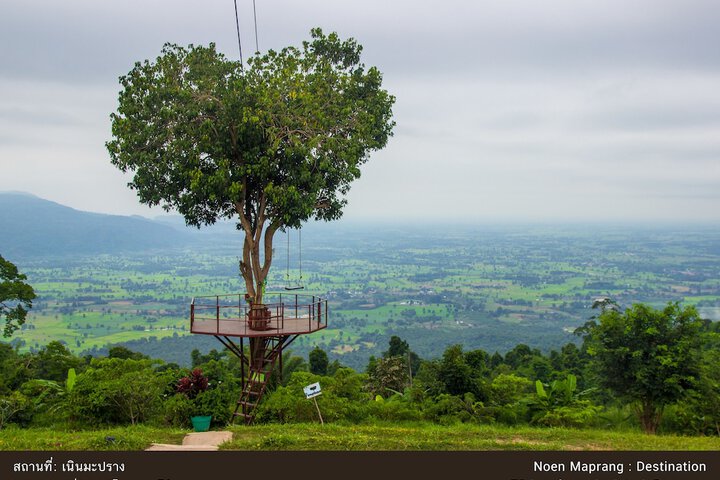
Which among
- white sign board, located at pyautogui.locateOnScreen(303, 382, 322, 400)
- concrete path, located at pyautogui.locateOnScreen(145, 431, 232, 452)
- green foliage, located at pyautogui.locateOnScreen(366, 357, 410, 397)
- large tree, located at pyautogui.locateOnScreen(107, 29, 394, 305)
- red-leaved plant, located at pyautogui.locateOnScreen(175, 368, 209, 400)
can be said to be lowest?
green foliage, located at pyautogui.locateOnScreen(366, 357, 410, 397)

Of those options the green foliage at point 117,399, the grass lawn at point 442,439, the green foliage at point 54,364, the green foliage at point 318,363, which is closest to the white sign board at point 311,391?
the grass lawn at point 442,439

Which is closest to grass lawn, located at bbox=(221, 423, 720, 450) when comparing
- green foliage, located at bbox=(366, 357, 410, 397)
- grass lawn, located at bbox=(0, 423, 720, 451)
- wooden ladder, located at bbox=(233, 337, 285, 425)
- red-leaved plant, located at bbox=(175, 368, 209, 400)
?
grass lawn, located at bbox=(0, 423, 720, 451)

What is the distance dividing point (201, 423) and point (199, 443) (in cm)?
180

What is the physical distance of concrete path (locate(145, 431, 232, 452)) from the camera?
10.8m

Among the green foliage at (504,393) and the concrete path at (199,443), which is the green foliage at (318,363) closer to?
the green foliage at (504,393)

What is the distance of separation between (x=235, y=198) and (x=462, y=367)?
320 inches

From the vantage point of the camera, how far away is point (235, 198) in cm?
1584

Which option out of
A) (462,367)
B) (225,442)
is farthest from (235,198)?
(462,367)

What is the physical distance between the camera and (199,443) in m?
11.9

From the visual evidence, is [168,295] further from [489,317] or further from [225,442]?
[225,442]

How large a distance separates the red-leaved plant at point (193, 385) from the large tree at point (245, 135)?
281 cm

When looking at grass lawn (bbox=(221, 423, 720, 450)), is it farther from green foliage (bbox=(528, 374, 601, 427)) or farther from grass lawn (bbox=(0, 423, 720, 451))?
green foliage (bbox=(528, 374, 601, 427))

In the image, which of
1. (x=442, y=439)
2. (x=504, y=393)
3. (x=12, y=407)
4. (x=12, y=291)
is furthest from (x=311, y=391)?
(x=12, y=291)

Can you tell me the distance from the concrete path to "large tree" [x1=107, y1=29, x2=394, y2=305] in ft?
15.8
